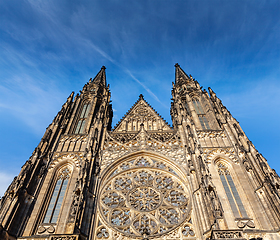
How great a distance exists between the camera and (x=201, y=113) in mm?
24250

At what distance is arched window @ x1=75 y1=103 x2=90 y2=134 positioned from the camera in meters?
22.5

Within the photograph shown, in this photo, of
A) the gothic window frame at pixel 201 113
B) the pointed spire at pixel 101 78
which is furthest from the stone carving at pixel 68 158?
the pointed spire at pixel 101 78

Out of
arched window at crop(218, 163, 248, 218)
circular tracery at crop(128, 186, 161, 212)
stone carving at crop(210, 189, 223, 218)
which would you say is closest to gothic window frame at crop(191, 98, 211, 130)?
arched window at crop(218, 163, 248, 218)

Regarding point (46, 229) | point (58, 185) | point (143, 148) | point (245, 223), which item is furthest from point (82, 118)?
point (245, 223)

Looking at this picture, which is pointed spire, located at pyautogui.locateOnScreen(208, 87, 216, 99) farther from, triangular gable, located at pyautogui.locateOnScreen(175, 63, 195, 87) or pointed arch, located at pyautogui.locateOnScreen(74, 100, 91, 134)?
pointed arch, located at pyautogui.locateOnScreen(74, 100, 91, 134)

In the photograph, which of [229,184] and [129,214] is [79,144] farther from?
[229,184]

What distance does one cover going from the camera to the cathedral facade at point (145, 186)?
44.2 feet

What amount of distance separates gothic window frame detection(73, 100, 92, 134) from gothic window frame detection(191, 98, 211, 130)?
1094 centimetres

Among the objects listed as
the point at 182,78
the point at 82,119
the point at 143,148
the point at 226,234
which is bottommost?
the point at 226,234

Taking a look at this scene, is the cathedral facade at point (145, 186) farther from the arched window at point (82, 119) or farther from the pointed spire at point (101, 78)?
the pointed spire at point (101, 78)

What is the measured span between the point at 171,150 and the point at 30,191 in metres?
10.2

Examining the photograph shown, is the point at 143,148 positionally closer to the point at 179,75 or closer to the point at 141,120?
the point at 141,120

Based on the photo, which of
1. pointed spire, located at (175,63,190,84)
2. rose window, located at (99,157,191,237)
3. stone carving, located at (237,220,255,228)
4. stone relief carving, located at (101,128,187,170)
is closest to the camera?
stone carving, located at (237,220,255,228)

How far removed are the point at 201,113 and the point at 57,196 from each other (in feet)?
50.1
